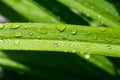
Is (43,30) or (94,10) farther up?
(94,10)

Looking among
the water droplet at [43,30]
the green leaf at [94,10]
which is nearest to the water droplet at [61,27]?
the water droplet at [43,30]

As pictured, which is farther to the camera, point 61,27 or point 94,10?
point 94,10

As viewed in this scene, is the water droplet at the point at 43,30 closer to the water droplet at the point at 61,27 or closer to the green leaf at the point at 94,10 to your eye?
the water droplet at the point at 61,27

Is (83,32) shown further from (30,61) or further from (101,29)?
(30,61)

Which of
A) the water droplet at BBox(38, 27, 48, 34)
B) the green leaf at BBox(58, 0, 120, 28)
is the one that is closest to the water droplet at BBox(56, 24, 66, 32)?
the water droplet at BBox(38, 27, 48, 34)

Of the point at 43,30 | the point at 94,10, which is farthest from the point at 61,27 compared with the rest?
the point at 94,10

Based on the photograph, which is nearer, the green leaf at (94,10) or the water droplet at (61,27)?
the water droplet at (61,27)

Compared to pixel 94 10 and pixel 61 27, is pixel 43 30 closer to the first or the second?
Result: pixel 61 27

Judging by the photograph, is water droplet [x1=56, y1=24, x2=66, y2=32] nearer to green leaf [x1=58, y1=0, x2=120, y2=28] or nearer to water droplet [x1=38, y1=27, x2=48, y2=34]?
water droplet [x1=38, y1=27, x2=48, y2=34]

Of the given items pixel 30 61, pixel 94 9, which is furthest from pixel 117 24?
pixel 30 61

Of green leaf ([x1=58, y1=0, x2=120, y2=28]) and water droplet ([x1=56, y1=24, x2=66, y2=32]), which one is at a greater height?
green leaf ([x1=58, y1=0, x2=120, y2=28])

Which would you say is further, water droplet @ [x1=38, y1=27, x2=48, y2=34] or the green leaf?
the green leaf
